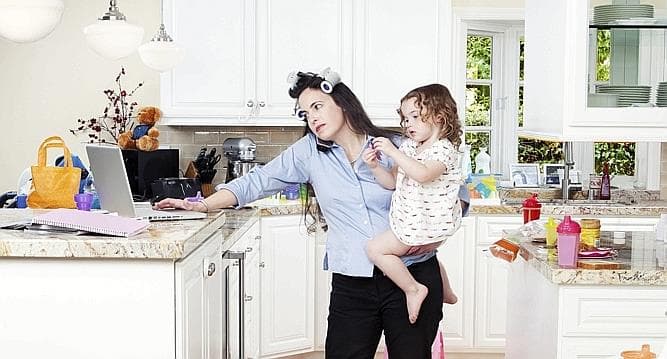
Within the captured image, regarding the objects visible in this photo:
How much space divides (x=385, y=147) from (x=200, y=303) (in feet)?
2.42

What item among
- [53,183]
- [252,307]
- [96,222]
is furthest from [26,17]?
[252,307]

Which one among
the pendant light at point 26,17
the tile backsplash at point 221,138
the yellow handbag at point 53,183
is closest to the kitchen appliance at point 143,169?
the tile backsplash at point 221,138

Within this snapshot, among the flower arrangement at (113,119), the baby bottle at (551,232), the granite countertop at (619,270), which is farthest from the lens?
the flower arrangement at (113,119)

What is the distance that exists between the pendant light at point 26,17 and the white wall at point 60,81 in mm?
2426

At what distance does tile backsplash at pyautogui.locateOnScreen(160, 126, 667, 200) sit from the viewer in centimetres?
580

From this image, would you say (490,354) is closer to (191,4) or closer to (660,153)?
(660,153)

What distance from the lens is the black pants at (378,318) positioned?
3227mm

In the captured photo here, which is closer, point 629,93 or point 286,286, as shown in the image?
point 629,93

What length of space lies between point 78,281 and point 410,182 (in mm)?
1114

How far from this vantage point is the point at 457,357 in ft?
18.0

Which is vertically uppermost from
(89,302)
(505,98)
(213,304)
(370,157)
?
(505,98)

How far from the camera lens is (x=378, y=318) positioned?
10.7ft

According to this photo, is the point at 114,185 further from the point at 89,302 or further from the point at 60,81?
the point at 60,81

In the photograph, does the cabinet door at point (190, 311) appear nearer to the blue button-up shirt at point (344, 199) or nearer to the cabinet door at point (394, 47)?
the blue button-up shirt at point (344, 199)
